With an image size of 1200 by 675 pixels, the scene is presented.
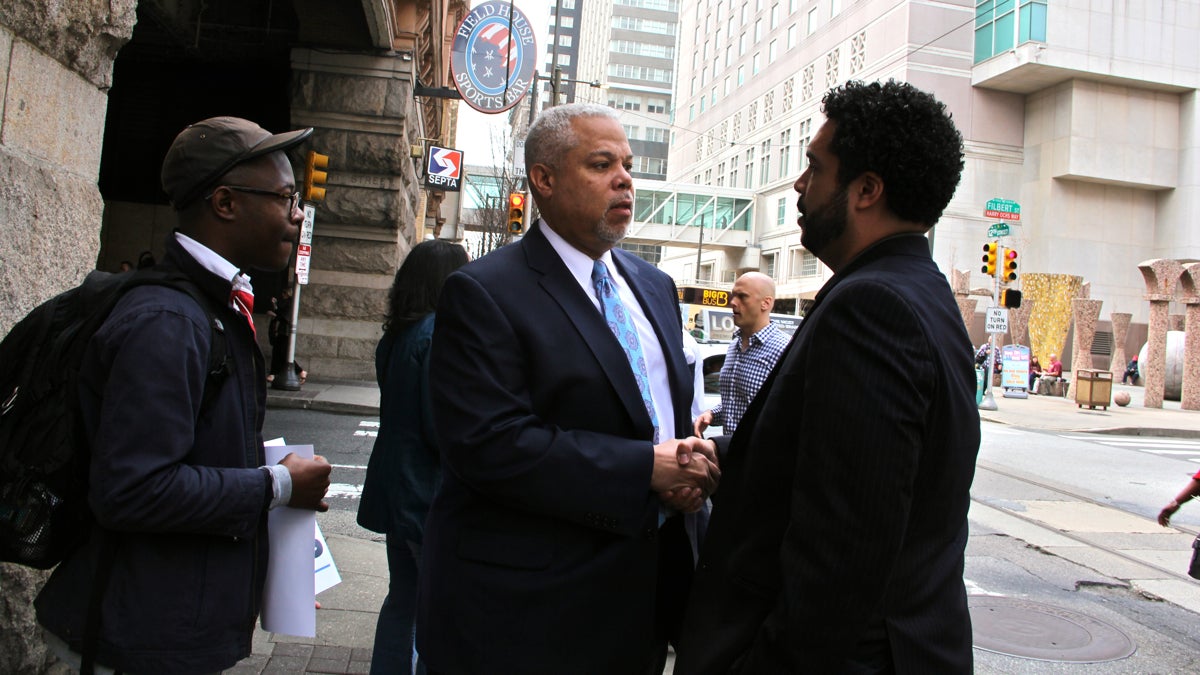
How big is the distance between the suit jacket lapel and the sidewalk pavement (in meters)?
2.36

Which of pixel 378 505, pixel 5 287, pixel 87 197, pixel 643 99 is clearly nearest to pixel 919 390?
pixel 378 505

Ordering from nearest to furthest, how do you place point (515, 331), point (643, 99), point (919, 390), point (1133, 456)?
point (919, 390) < point (515, 331) < point (1133, 456) < point (643, 99)

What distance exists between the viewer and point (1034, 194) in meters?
44.8

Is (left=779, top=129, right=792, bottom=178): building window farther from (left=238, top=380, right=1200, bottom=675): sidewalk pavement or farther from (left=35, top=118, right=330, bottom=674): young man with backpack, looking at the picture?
(left=35, top=118, right=330, bottom=674): young man with backpack

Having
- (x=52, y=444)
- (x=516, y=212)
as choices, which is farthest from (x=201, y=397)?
(x=516, y=212)

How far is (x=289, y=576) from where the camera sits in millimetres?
2123

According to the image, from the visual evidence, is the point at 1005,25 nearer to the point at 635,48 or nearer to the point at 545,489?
the point at 545,489

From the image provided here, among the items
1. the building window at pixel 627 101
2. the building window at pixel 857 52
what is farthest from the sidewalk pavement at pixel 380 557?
the building window at pixel 627 101

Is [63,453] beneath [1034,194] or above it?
beneath

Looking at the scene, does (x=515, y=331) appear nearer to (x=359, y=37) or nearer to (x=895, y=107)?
(x=895, y=107)

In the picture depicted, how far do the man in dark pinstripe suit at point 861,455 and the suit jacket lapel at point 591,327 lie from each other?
30 cm

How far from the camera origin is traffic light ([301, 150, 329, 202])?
1225 centimetres

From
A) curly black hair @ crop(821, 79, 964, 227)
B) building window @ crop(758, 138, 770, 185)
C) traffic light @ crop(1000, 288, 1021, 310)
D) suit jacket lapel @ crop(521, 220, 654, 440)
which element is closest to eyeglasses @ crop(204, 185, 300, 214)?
suit jacket lapel @ crop(521, 220, 654, 440)

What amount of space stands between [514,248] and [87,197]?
1.91m
